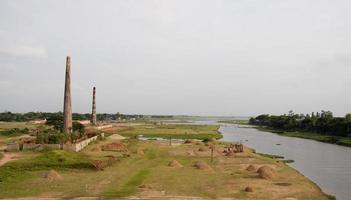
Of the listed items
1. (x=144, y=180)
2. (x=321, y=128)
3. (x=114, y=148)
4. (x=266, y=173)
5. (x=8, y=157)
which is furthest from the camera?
(x=321, y=128)

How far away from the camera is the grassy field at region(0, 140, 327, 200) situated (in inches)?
1121

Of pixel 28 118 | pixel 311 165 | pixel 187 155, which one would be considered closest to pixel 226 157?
pixel 187 155

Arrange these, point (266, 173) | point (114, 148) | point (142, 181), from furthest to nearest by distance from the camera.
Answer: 1. point (114, 148)
2. point (266, 173)
3. point (142, 181)

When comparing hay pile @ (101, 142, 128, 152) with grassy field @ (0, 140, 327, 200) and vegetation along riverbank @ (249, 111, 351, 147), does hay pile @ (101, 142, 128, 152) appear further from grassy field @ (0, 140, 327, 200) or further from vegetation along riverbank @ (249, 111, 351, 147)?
vegetation along riverbank @ (249, 111, 351, 147)

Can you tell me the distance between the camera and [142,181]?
32688 mm

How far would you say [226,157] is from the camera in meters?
53.1

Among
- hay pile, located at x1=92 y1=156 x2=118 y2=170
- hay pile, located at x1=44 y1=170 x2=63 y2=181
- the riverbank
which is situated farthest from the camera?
hay pile, located at x1=92 y1=156 x2=118 y2=170

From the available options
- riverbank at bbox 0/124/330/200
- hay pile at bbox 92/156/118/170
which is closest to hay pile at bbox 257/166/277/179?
riverbank at bbox 0/124/330/200

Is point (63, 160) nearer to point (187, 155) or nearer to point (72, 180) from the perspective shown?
point (72, 180)

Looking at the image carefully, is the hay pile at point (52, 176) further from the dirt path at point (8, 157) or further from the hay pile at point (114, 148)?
the hay pile at point (114, 148)

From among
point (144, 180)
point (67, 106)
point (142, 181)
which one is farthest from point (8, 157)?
point (67, 106)

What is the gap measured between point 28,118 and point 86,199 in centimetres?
18083

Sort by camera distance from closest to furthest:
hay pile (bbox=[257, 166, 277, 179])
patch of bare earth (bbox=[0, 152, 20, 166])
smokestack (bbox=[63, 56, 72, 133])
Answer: hay pile (bbox=[257, 166, 277, 179]) → patch of bare earth (bbox=[0, 152, 20, 166]) → smokestack (bbox=[63, 56, 72, 133])

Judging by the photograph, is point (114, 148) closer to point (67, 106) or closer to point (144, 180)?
point (67, 106)
